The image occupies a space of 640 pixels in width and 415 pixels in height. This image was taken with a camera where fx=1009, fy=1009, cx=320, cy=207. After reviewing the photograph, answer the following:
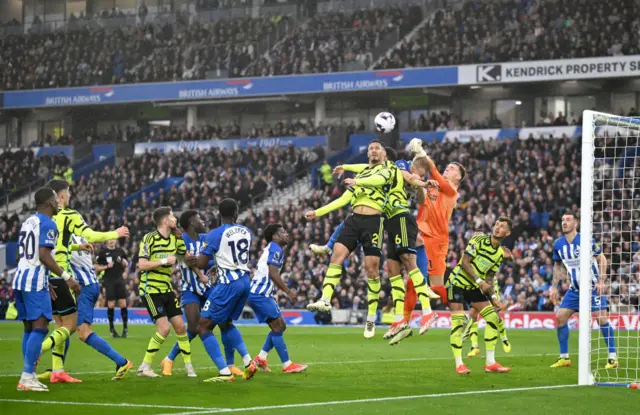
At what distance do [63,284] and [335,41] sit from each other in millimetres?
38620

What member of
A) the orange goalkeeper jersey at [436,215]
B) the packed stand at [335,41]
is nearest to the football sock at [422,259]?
the orange goalkeeper jersey at [436,215]

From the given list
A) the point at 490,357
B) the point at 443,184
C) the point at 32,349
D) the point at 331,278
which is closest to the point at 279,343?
the point at 331,278

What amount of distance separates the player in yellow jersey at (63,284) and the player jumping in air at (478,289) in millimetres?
5354

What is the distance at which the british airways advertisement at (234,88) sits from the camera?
4812 cm

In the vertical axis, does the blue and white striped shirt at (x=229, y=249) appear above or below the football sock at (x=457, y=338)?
above

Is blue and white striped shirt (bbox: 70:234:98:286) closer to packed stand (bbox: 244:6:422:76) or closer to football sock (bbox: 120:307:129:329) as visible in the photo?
football sock (bbox: 120:307:129:329)

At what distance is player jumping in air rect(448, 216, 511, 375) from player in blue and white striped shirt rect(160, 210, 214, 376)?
3.94 metres

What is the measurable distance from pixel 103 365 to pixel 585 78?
31952 mm

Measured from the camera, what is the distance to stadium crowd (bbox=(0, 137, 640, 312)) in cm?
3312

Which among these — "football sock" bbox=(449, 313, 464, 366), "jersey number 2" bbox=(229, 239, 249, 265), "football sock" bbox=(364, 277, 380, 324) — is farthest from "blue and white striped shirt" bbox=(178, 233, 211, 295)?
"football sock" bbox=(449, 313, 464, 366)

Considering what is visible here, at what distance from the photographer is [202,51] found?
54.6 m

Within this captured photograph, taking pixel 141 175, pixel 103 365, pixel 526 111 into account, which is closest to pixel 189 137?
pixel 141 175

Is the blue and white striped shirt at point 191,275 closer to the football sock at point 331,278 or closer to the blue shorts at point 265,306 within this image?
the blue shorts at point 265,306

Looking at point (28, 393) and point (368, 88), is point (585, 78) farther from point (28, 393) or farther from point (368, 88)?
point (28, 393)
